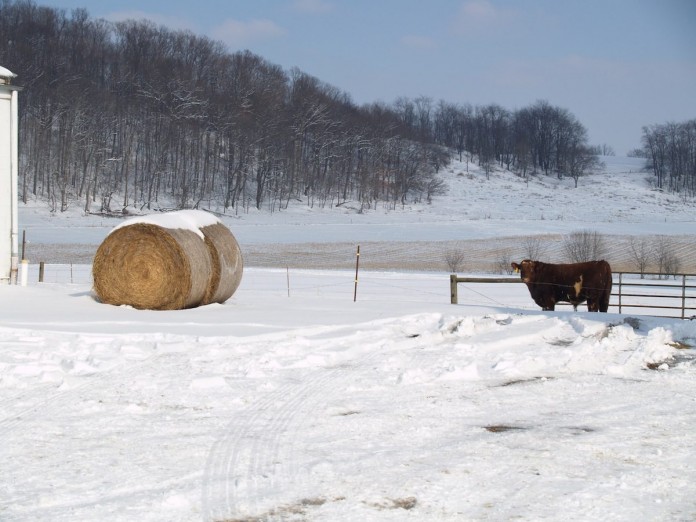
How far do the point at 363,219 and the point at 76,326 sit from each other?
54211 mm

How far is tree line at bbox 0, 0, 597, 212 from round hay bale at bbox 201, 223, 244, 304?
43249 mm

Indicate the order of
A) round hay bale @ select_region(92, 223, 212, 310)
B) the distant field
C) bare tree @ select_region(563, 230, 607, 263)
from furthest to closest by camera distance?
bare tree @ select_region(563, 230, 607, 263) → the distant field → round hay bale @ select_region(92, 223, 212, 310)

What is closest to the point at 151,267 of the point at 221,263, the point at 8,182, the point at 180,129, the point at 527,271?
the point at 221,263

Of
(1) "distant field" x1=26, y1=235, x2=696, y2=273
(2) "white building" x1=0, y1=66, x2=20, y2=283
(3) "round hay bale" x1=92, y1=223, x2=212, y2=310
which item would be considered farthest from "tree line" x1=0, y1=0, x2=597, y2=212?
(3) "round hay bale" x1=92, y1=223, x2=212, y2=310

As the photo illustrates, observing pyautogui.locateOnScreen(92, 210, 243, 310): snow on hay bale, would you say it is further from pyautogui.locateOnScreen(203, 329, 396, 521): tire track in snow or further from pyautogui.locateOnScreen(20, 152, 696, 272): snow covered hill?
pyautogui.locateOnScreen(20, 152, 696, 272): snow covered hill

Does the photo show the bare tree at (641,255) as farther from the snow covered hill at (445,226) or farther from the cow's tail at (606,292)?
the cow's tail at (606,292)

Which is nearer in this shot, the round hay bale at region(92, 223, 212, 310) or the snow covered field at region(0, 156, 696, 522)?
the snow covered field at region(0, 156, 696, 522)

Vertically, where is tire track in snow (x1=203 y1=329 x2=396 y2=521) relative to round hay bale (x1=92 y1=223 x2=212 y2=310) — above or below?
below

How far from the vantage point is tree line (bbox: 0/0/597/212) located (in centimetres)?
6212

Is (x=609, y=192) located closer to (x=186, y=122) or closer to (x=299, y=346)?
(x=186, y=122)

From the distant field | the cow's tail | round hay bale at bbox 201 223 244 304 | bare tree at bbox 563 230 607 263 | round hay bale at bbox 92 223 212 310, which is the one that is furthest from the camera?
bare tree at bbox 563 230 607 263

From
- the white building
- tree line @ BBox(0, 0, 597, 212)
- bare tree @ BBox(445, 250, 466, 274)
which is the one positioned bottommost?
bare tree @ BBox(445, 250, 466, 274)

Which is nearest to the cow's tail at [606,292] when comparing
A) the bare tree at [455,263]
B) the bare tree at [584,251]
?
the bare tree at [455,263]

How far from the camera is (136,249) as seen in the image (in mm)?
13867
